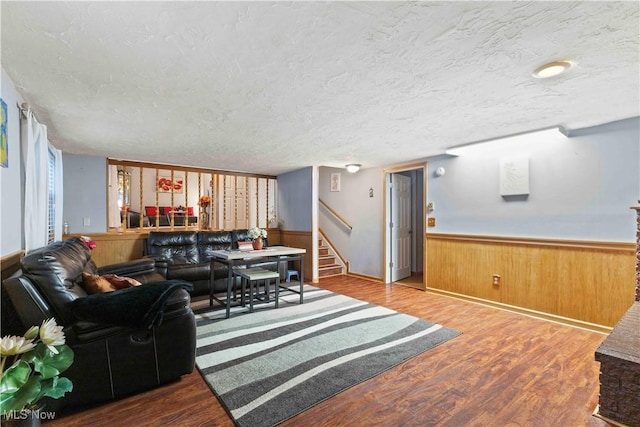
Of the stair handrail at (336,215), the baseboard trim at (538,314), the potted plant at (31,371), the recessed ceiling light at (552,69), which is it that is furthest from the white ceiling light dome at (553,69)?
the stair handrail at (336,215)

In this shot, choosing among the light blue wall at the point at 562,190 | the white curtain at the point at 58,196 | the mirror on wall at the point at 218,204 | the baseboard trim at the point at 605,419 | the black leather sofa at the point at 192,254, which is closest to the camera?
the baseboard trim at the point at 605,419

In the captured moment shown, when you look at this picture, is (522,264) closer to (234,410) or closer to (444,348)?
(444,348)

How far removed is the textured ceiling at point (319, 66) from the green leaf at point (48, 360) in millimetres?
1478

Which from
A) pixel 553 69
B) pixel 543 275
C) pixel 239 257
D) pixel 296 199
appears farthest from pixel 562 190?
pixel 296 199

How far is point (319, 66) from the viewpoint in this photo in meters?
1.76

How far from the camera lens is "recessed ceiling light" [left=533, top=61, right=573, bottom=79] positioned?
173cm

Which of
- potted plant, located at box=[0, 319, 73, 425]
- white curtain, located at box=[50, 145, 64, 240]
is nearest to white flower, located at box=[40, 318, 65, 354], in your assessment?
potted plant, located at box=[0, 319, 73, 425]

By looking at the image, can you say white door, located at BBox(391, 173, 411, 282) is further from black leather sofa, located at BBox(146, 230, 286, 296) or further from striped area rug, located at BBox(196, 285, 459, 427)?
black leather sofa, located at BBox(146, 230, 286, 296)

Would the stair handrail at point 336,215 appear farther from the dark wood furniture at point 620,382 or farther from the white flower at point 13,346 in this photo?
the white flower at point 13,346

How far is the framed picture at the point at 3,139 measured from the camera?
173cm

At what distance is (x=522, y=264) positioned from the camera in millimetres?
3539

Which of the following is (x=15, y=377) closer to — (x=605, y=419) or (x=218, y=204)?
(x=605, y=419)

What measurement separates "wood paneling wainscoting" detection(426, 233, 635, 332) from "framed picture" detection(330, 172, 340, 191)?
241 cm

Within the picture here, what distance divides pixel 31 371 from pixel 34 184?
1.82m
